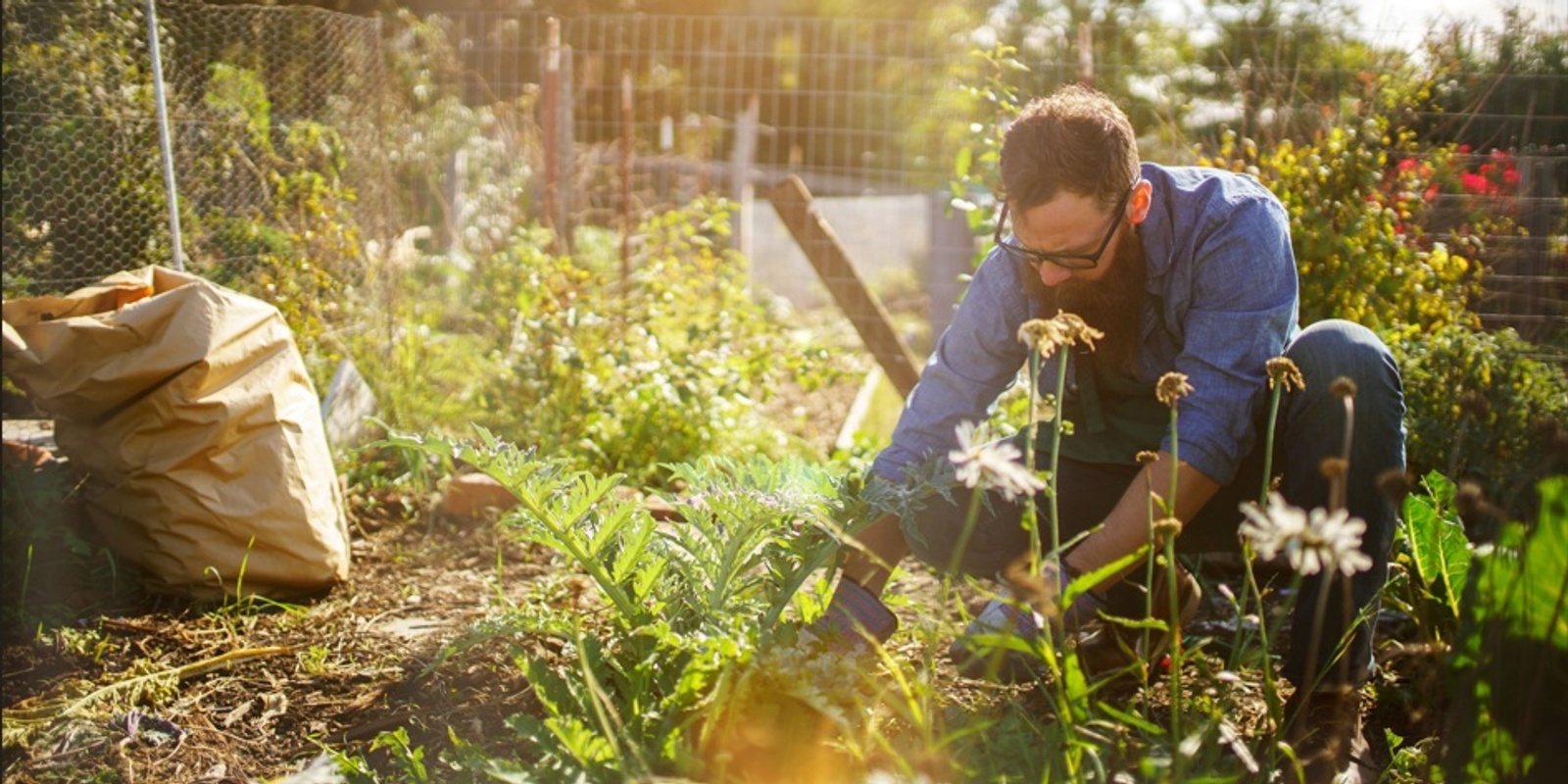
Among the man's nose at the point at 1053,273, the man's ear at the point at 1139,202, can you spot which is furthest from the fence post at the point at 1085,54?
the man's nose at the point at 1053,273

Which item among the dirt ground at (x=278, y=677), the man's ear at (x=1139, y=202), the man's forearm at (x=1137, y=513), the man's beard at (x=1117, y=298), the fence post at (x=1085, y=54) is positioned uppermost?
the fence post at (x=1085, y=54)

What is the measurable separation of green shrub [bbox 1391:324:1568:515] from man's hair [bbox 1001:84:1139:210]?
149 centimetres

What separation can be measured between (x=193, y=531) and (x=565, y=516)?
1397 mm

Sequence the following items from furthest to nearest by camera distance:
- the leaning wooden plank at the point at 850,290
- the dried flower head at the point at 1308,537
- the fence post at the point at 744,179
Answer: the fence post at the point at 744,179 → the leaning wooden plank at the point at 850,290 → the dried flower head at the point at 1308,537

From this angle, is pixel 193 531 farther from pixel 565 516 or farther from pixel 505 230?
pixel 505 230

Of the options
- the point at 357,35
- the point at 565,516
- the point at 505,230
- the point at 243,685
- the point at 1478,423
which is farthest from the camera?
the point at 505,230

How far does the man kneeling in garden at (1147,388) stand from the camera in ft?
6.60

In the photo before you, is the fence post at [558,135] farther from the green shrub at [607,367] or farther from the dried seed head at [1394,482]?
the dried seed head at [1394,482]

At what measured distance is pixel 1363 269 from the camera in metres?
3.73

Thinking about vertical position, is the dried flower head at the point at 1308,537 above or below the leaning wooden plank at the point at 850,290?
above

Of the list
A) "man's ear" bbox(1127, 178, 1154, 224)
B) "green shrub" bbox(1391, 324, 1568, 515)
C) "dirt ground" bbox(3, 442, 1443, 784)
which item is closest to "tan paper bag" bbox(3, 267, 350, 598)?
"dirt ground" bbox(3, 442, 1443, 784)

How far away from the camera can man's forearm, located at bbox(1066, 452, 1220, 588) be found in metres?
1.90

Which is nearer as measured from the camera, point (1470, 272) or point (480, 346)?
point (1470, 272)

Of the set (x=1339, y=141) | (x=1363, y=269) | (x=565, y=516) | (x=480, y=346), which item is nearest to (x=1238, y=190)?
(x=565, y=516)
